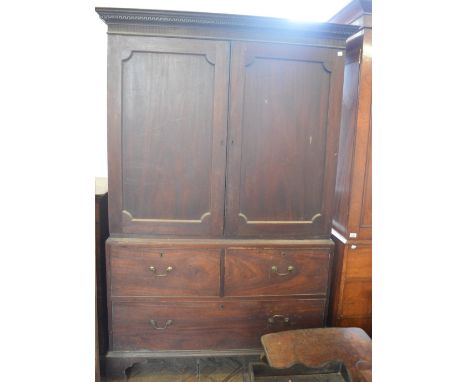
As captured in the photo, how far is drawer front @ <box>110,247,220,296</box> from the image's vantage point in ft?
4.99

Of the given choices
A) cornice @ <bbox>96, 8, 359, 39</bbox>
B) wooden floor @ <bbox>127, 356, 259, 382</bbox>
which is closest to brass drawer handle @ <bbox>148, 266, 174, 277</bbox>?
wooden floor @ <bbox>127, 356, 259, 382</bbox>

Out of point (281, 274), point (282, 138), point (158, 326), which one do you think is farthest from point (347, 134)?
point (158, 326)

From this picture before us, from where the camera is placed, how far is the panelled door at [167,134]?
1397mm

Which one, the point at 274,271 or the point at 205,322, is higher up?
the point at 274,271

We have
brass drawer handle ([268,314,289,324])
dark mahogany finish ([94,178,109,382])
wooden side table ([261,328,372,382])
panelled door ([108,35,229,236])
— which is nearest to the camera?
wooden side table ([261,328,372,382])

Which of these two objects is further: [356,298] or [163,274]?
[356,298]

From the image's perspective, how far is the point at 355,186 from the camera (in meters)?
1.61

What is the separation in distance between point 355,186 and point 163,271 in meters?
1.00

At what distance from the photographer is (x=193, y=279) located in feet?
5.10

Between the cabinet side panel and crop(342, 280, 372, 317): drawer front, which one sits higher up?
the cabinet side panel

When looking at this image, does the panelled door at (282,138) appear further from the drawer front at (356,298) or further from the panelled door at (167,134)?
the drawer front at (356,298)

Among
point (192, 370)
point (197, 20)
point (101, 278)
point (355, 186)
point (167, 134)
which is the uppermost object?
point (197, 20)

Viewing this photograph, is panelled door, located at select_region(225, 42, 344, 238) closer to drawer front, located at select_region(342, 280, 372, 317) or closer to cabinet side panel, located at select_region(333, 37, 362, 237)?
cabinet side panel, located at select_region(333, 37, 362, 237)

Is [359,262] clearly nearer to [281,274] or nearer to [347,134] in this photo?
[281,274]
